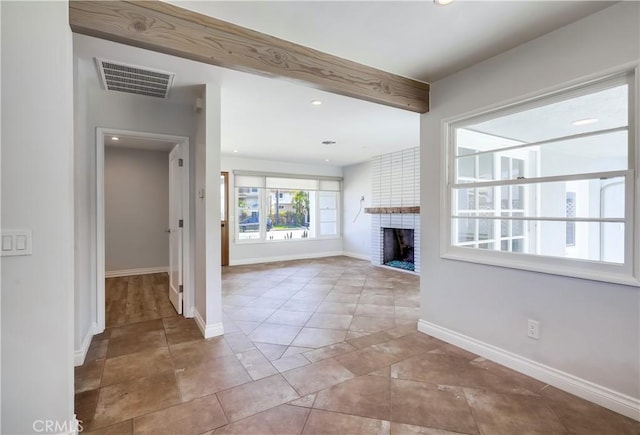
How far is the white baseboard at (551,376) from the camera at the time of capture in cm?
178

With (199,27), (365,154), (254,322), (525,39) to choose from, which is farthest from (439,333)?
(365,154)

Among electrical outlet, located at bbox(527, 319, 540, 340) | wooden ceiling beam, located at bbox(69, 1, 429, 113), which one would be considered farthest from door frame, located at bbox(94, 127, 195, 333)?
electrical outlet, located at bbox(527, 319, 540, 340)

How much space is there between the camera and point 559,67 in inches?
79.7

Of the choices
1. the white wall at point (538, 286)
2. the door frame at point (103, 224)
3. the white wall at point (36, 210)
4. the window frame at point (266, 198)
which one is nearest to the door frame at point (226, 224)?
the window frame at point (266, 198)

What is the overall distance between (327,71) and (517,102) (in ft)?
4.76

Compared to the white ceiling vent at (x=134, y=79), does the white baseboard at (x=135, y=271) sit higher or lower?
lower

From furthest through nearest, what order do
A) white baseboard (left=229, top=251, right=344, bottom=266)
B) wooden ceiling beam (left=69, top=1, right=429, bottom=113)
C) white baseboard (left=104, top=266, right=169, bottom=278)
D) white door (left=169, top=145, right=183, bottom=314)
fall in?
white baseboard (left=229, top=251, right=344, bottom=266)
white baseboard (left=104, top=266, right=169, bottom=278)
white door (left=169, top=145, right=183, bottom=314)
wooden ceiling beam (left=69, top=1, right=429, bottom=113)

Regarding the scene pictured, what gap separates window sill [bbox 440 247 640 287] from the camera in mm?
1801

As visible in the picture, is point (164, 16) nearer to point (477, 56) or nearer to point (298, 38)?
point (298, 38)

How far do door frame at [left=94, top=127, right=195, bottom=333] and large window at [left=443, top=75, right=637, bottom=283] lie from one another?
2707 millimetres

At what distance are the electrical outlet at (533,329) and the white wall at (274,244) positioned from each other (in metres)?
5.45

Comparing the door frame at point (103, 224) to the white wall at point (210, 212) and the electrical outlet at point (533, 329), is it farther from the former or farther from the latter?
the electrical outlet at point (533, 329)

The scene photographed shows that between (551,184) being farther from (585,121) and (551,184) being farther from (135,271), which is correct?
Answer: (135,271)

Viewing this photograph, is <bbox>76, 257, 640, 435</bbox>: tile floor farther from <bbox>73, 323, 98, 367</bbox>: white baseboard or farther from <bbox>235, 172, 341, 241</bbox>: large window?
<bbox>235, 172, 341, 241</bbox>: large window
